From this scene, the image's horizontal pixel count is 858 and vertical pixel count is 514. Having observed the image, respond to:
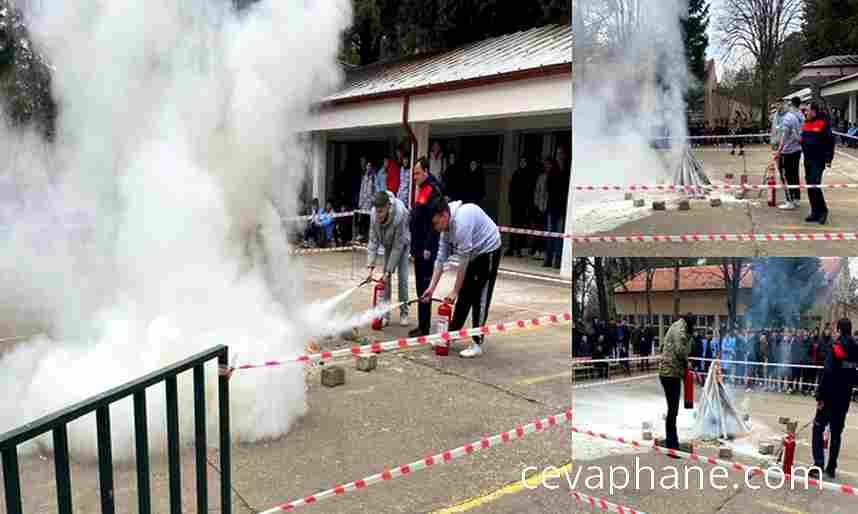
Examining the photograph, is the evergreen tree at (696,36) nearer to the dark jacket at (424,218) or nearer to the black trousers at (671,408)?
the black trousers at (671,408)

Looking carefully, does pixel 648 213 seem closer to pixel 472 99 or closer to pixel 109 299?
pixel 109 299

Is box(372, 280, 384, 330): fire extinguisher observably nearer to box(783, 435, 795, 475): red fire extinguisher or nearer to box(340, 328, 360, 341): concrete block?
box(340, 328, 360, 341): concrete block

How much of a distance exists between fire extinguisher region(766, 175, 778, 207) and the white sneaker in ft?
14.3

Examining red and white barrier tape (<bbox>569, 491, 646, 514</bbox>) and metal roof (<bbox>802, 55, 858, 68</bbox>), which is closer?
metal roof (<bbox>802, 55, 858, 68</bbox>)

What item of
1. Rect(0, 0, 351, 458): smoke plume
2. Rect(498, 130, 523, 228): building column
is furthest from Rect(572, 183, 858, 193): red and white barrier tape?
Rect(498, 130, 523, 228): building column

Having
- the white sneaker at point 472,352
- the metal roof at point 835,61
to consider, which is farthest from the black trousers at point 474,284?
the metal roof at point 835,61

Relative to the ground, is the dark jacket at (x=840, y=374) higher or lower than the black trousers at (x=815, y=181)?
lower

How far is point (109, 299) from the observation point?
17.6ft

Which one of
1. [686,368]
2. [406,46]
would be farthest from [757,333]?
[406,46]

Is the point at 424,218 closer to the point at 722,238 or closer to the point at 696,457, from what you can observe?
the point at 696,457

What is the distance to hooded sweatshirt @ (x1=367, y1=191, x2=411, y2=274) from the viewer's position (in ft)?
24.2

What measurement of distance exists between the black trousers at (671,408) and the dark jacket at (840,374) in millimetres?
451

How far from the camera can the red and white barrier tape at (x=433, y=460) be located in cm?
356

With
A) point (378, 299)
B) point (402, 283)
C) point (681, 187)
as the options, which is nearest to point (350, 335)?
point (378, 299)
